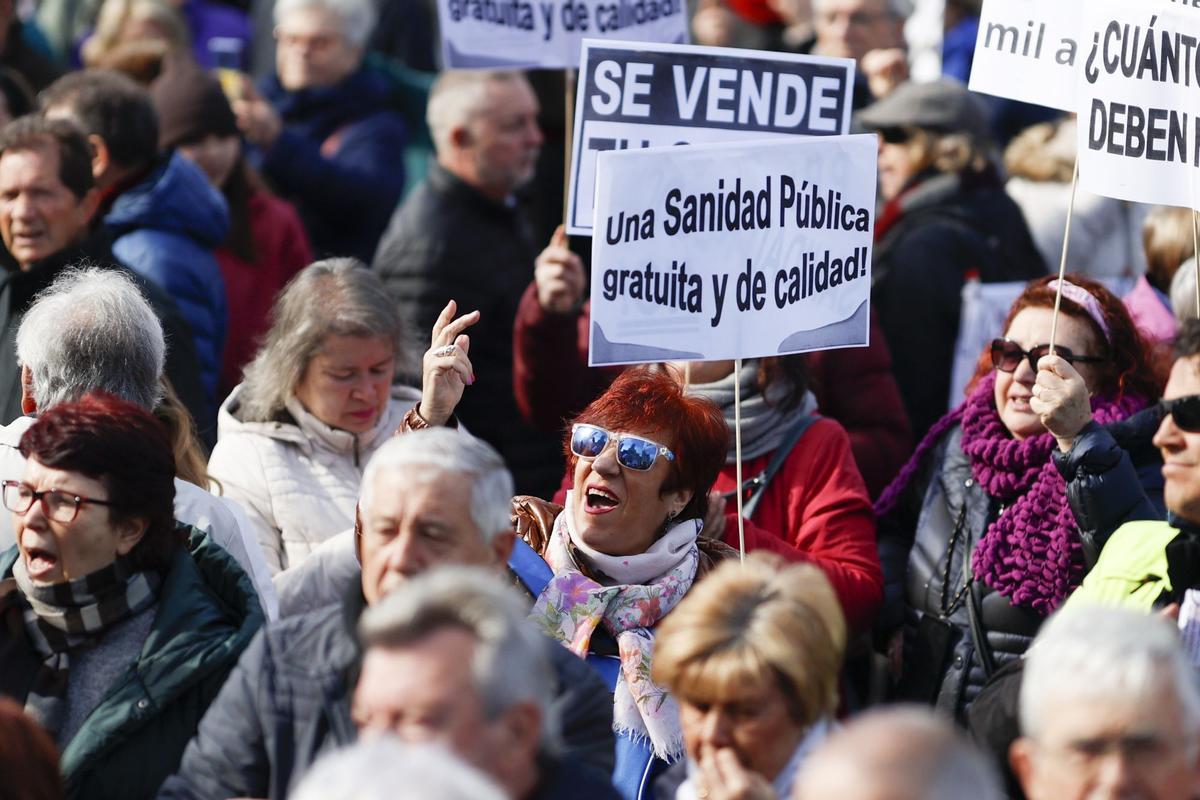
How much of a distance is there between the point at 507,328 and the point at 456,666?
397cm

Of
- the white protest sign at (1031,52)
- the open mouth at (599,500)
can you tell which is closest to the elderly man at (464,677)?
the open mouth at (599,500)

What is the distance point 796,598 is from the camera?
3.81 metres

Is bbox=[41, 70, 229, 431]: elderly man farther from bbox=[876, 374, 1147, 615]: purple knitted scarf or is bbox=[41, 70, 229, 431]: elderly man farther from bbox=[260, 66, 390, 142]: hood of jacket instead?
bbox=[876, 374, 1147, 615]: purple knitted scarf

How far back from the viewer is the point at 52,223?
630cm

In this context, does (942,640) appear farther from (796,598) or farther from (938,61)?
(938,61)

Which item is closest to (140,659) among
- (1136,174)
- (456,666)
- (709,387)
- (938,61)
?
(456,666)

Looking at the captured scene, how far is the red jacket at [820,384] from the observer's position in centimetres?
636

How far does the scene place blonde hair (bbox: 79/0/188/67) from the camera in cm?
951

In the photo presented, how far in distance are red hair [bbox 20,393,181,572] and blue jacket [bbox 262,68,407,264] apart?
447 cm

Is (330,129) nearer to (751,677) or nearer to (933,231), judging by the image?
(933,231)

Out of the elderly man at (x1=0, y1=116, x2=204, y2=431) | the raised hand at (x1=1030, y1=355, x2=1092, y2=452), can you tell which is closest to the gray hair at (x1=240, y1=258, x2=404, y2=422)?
the elderly man at (x1=0, y1=116, x2=204, y2=431)

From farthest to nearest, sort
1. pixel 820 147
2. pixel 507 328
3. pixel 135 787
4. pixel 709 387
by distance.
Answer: pixel 507 328 → pixel 709 387 → pixel 820 147 → pixel 135 787

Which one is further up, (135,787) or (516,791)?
(516,791)

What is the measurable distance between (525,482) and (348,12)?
302 cm
